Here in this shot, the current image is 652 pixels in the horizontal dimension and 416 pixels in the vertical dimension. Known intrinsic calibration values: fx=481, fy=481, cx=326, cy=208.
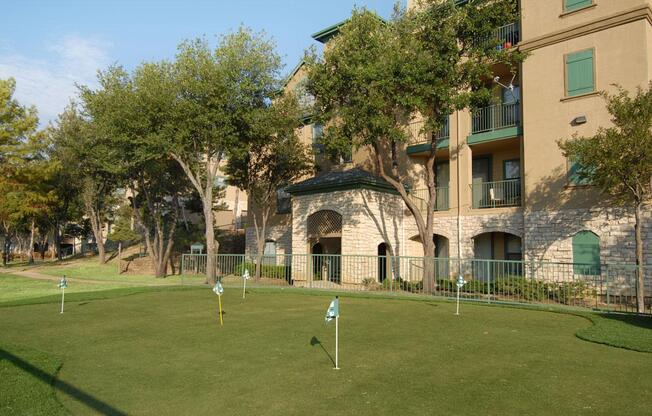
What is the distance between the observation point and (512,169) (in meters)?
23.2

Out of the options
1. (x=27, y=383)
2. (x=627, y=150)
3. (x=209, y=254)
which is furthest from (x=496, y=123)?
(x=27, y=383)

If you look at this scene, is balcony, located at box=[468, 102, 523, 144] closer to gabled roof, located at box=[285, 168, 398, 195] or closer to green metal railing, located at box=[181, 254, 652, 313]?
gabled roof, located at box=[285, 168, 398, 195]

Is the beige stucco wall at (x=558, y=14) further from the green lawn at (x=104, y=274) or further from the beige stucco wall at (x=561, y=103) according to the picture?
the green lawn at (x=104, y=274)

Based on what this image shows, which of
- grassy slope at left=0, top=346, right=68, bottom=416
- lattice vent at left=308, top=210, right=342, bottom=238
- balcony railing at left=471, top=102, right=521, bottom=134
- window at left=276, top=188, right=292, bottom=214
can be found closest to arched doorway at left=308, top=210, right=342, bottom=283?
lattice vent at left=308, top=210, right=342, bottom=238

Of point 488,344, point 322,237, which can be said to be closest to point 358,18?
point 322,237

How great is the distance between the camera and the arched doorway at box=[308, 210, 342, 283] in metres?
20.7

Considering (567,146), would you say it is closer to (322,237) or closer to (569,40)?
(569,40)

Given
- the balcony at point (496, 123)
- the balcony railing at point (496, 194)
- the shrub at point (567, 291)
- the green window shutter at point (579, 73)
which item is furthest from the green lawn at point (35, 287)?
the green window shutter at point (579, 73)

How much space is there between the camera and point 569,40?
19578 millimetres

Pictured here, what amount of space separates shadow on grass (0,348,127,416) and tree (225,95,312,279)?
52.7 ft

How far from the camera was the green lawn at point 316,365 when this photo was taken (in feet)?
18.4

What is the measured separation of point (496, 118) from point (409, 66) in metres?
7.69

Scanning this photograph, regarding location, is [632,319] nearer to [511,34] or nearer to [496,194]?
[496,194]

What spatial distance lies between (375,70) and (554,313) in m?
9.74
